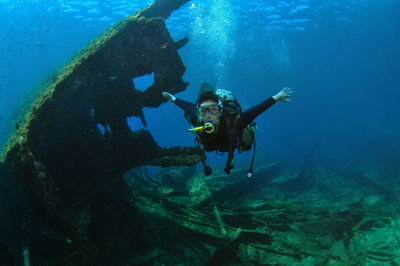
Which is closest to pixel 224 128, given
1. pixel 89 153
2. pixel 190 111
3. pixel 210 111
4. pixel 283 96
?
pixel 210 111

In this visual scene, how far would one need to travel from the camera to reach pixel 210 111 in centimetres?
357

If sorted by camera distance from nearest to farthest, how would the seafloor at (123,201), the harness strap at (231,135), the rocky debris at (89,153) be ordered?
the harness strap at (231,135) → the rocky debris at (89,153) → the seafloor at (123,201)

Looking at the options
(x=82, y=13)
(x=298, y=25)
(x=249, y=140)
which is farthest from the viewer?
(x=298, y=25)

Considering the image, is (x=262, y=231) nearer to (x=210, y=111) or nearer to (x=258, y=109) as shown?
(x=258, y=109)

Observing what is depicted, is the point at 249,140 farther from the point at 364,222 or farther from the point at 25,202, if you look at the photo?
the point at 364,222

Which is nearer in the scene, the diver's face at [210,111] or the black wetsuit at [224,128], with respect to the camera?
the diver's face at [210,111]

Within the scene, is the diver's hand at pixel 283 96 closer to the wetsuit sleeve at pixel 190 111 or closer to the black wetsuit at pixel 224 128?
the black wetsuit at pixel 224 128

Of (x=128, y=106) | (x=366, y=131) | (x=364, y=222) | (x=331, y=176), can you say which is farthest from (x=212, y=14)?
(x=366, y=131)

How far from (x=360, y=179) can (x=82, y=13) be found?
30225 mm

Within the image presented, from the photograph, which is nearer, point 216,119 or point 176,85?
point 216,119

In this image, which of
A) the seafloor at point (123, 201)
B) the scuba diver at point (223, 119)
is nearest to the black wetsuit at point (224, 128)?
the scuba diver at point (223, 119)

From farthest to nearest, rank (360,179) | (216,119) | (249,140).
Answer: (360,179), (249,140), (216,119)

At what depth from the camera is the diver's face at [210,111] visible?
11.6 feet

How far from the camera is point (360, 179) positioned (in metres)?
14.5
